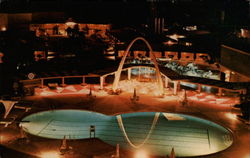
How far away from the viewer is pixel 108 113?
18203mm

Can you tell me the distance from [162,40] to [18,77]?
67.2ft

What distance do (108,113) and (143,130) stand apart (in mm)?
2696

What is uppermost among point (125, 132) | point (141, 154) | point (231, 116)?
point (231, 116)

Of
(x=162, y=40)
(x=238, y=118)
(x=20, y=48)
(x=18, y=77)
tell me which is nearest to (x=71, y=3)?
(x=162, y=40)

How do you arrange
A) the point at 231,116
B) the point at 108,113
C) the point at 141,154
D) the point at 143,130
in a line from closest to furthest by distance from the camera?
the point at 141,154, the point at 143,130, the point at 231,116, the point at 108,113

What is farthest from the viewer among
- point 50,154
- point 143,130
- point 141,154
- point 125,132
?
point 143,130

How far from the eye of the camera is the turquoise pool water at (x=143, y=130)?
14539 millimetres

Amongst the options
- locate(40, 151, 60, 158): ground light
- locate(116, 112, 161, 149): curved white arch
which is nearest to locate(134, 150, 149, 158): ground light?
locate(116, 112, 161, 149): curved white arch

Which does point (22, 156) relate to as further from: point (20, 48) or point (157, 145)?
point (20, 48)

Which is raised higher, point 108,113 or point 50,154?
point 108,113

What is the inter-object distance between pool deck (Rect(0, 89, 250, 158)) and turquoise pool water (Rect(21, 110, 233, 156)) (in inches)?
18.2

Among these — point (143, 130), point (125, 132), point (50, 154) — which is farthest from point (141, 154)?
point (50, 154)

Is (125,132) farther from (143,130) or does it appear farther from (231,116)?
(231,116)

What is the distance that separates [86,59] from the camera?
32.5m
